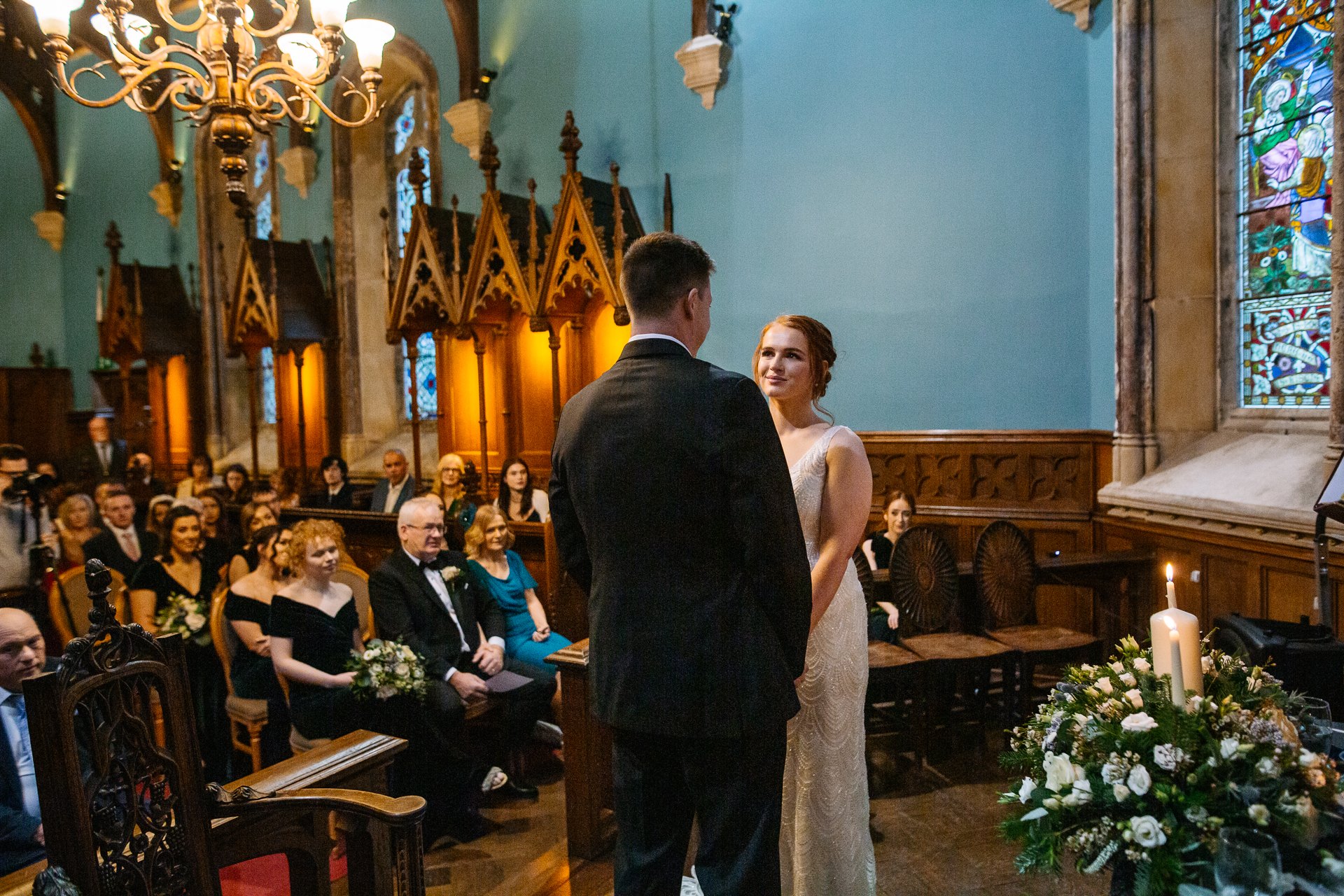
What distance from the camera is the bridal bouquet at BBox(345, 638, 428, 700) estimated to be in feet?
10.4

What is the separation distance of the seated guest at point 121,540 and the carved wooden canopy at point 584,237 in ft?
9.73

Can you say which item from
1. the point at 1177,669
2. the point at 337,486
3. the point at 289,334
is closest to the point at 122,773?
the point at 1177,669

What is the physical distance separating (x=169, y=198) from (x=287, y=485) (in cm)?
504

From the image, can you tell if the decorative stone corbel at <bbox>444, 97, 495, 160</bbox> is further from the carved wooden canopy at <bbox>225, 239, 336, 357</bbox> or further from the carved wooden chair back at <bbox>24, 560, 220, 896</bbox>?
the carved wooden chair back at <bbox>24, 560, 220, 896</bbox>

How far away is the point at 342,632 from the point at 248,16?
3162 mm

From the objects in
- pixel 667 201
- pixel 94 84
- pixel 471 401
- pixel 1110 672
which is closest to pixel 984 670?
pixel 1110 672

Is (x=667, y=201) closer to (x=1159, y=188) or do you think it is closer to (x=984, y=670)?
(x=1159, y=188)

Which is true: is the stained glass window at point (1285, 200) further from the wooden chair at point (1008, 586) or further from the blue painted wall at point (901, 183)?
the wooden chair at point (1008, 586)

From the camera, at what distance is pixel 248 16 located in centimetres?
447

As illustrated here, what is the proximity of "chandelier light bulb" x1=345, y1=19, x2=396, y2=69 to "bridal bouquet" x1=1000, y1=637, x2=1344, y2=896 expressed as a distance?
14.4 ft

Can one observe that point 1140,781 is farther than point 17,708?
No

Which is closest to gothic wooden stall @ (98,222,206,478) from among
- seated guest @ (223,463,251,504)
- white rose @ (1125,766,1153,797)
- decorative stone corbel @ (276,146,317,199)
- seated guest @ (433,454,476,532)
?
decorative stone corbel @ (276,146,317,199)

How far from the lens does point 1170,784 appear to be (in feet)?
4.08

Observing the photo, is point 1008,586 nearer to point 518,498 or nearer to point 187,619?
point 518,498
